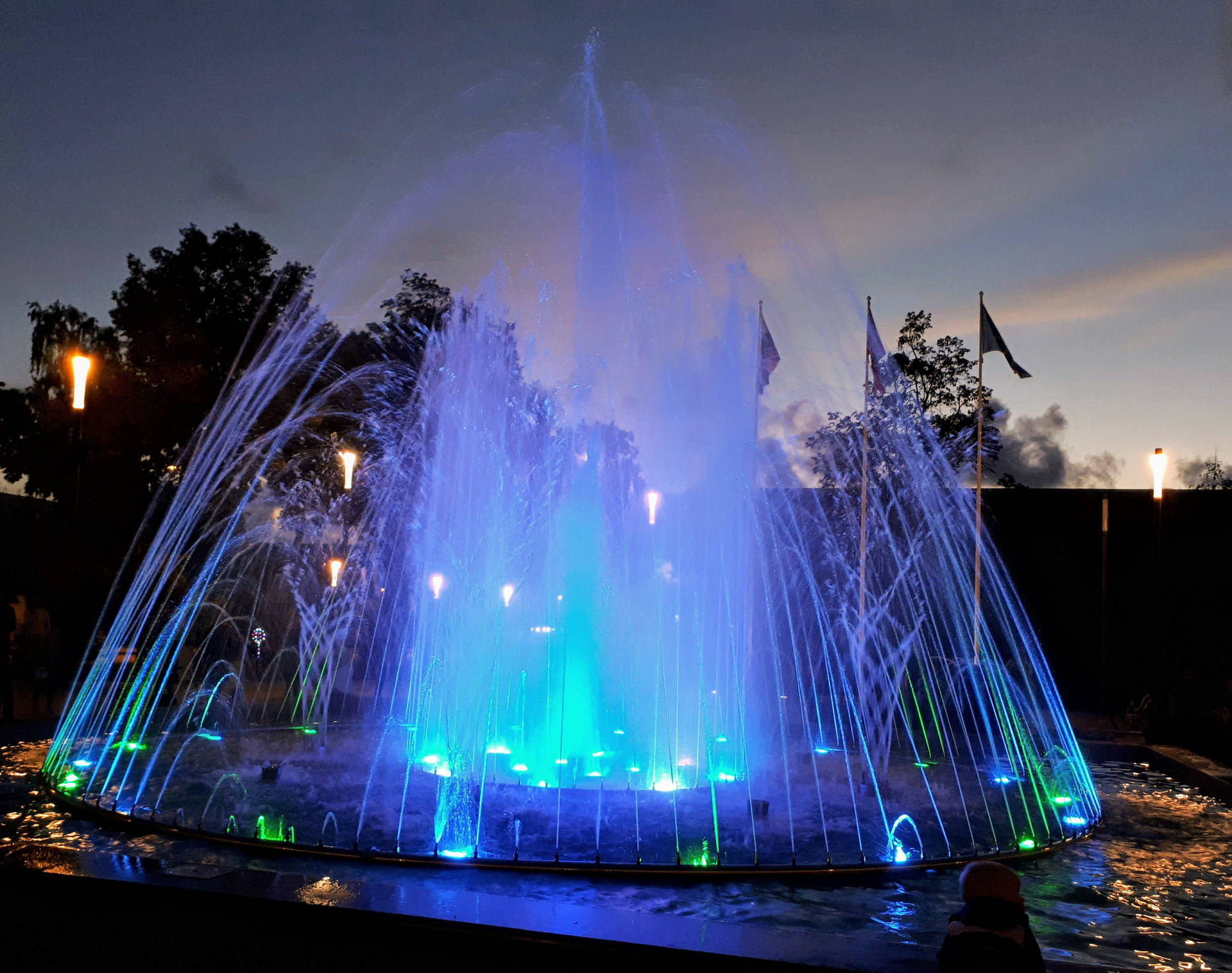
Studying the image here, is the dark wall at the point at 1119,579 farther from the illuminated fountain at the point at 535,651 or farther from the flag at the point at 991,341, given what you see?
the flag at the point at 991,341

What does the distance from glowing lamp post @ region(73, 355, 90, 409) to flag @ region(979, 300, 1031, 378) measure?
51.6 ft

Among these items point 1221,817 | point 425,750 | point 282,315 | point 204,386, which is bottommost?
point 1221,817

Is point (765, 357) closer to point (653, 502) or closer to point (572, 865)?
point (653, 502)

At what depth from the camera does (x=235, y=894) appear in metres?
5.20

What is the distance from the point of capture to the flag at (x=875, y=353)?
1858cm

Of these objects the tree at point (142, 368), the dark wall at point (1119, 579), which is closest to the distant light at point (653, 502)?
the dark wall at point (1119, 579)

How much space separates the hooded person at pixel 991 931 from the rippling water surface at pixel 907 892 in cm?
248

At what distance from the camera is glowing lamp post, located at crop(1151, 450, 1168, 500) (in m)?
16.7

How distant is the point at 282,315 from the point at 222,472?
18.0 feet

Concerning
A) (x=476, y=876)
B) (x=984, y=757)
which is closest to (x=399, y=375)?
(x=984, y=757)

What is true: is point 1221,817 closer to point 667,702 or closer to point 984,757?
point 984,757

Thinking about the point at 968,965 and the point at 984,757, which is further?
the point at 984,757

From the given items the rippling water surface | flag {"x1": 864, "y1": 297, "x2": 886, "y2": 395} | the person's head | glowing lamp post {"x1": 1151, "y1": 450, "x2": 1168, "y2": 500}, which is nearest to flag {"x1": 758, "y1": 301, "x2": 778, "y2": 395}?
flag {"x1": 864, "y1": 297, "x2": 886, "y2": 395}

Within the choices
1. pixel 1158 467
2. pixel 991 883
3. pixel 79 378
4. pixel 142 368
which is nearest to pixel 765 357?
pixel 1158 467
